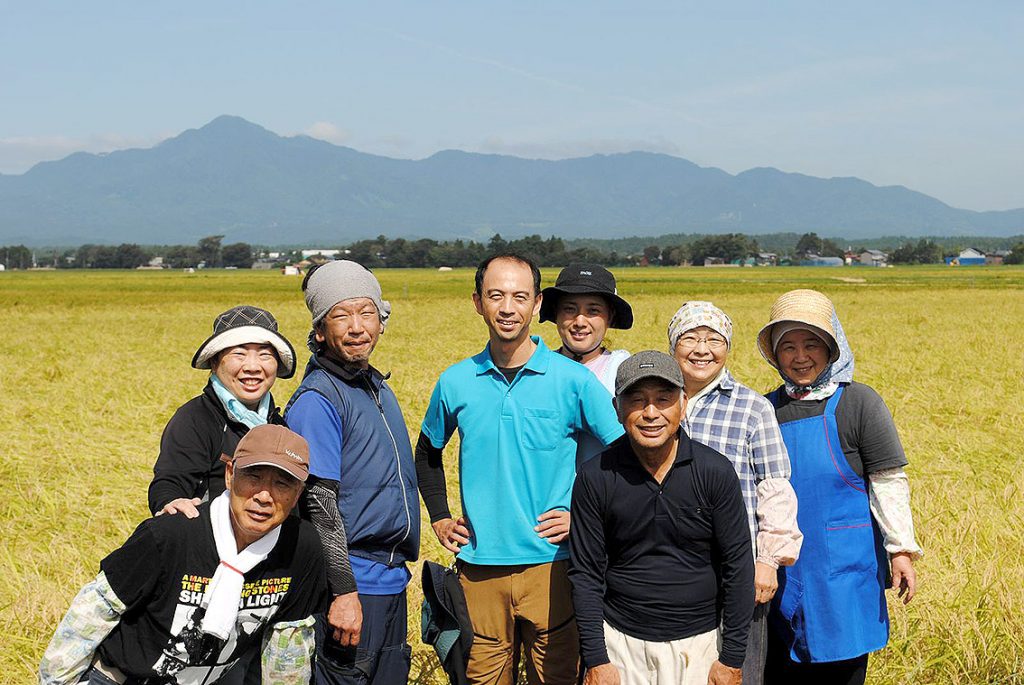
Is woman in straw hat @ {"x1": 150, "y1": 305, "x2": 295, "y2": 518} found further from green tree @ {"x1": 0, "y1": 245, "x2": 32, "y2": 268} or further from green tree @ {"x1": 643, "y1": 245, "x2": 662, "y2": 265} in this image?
green tree @ {"x1": 0, "y1": 245, "x2": 32, "y2": 268}

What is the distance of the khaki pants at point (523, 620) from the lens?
354 centimetres

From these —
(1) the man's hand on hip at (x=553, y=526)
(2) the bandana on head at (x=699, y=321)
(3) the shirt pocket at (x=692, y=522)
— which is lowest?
(1) the man's hand on hip at (x=553, y=526)

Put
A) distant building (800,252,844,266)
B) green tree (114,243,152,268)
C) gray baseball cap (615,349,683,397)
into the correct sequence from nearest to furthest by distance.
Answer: gray baseball cap (615,349,683,397), green tree (114,243,152,268), distant building (800,252,844,266)

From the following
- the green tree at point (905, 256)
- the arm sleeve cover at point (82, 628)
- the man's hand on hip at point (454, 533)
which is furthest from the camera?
the green tree at point (905, 256)

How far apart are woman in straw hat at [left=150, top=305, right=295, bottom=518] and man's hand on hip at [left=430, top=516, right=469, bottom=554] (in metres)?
0.86

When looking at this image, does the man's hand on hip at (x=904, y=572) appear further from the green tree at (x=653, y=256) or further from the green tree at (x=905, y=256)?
the green tree at (x=905, y=256)

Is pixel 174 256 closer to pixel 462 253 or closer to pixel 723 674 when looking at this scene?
pixel 462 253

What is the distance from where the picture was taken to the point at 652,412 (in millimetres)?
2957

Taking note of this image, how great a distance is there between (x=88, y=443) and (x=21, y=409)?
8.61 feet

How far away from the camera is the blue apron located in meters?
3.41

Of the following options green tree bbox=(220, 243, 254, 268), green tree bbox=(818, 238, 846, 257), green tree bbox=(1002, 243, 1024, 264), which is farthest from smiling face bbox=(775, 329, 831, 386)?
green tree bbox=(818, 238, 846, 257)

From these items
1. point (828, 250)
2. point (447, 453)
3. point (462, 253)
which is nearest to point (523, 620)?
point (447, 453)

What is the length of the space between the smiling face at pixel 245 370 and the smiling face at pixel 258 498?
51cm

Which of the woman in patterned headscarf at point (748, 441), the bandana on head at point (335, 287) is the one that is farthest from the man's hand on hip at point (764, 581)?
the bandana on head at point (335, 287)
